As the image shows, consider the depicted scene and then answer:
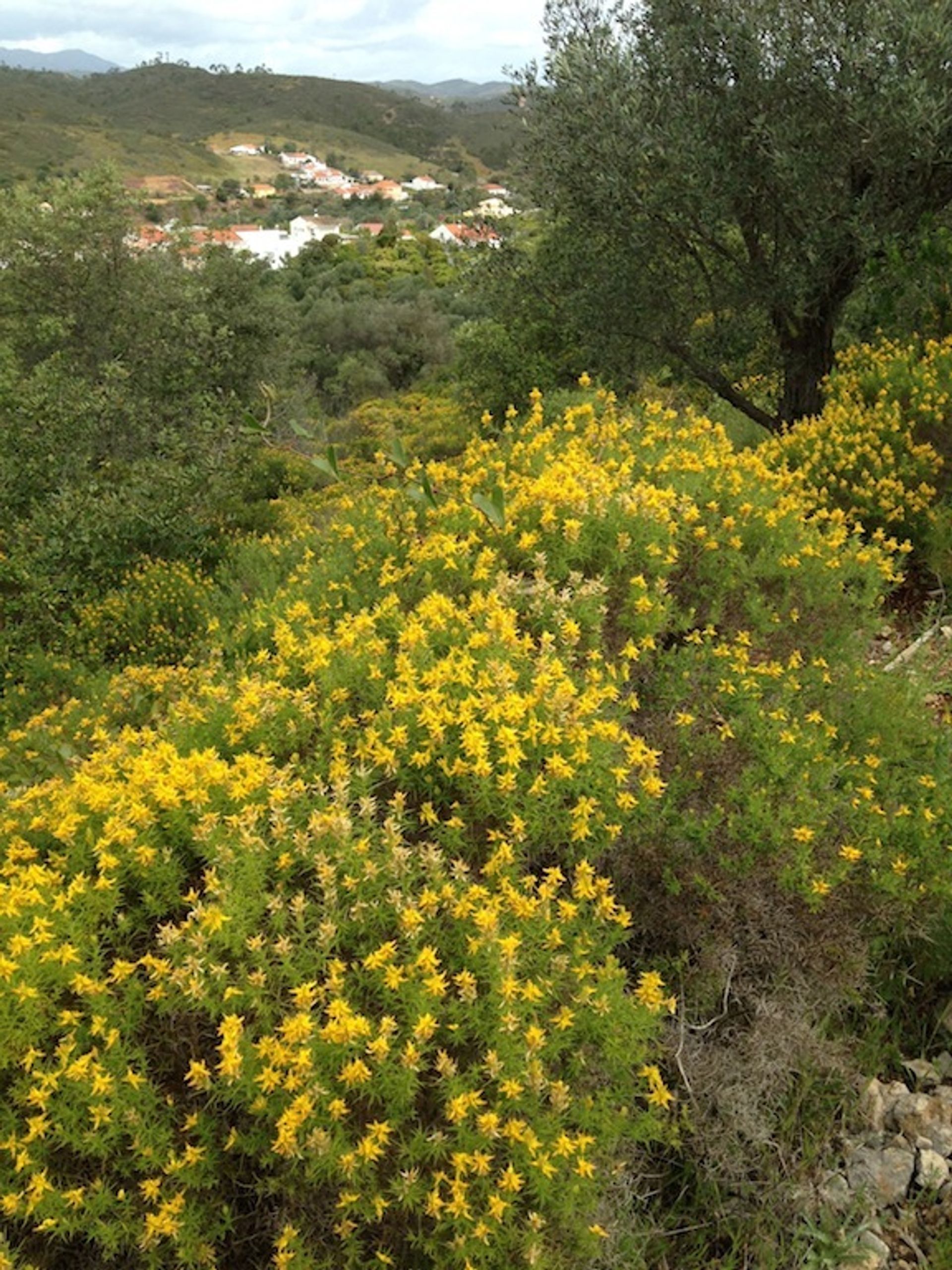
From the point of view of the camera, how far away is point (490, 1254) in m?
2.09

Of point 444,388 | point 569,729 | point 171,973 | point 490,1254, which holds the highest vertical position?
point 569,729

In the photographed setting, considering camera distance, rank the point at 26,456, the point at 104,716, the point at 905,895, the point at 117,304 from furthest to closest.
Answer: the point at 117,304
the point at 26,456
the point at 104,716
the point at 905,895

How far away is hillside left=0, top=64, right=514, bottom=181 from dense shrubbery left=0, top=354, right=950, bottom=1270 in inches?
3974

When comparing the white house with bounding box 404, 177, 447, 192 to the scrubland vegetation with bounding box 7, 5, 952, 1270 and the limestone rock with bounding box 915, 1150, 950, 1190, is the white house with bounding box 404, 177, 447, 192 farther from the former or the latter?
the limestone rock with bounding box 915, 1150, 950, 1190

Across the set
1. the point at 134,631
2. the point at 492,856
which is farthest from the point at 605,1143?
the point at 134,631

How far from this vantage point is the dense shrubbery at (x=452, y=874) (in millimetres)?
2162

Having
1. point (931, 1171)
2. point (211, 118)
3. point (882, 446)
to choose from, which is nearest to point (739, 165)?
point (882, 446)

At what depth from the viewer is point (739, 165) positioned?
8.30 metres

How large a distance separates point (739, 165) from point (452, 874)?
8.09 metres

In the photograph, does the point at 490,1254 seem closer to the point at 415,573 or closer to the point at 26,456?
the point at 415,573

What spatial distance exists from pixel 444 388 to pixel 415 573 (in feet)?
78.6

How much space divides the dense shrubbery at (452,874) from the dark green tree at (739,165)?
4.94m

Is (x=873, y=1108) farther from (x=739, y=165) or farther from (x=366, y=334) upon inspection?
(x=366, y=334)

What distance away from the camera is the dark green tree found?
7.23m
